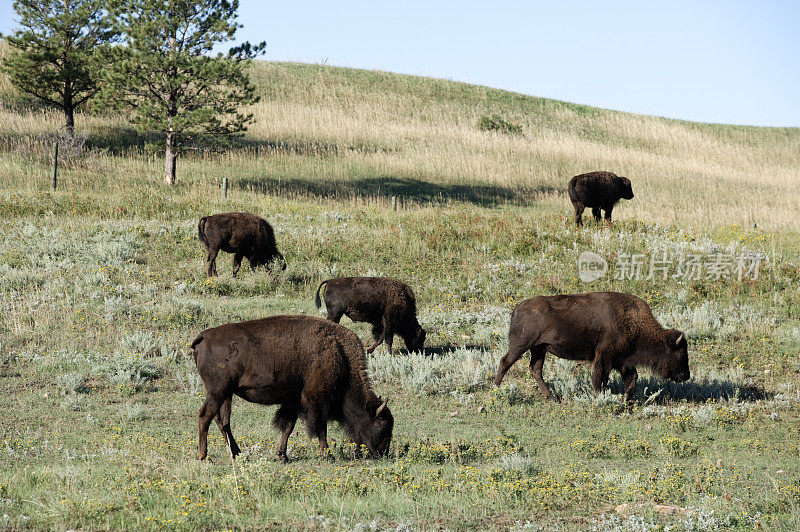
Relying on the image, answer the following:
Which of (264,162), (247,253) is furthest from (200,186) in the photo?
(247,253)

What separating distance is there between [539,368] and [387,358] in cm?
248

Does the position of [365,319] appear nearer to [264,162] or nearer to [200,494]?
[200,494]

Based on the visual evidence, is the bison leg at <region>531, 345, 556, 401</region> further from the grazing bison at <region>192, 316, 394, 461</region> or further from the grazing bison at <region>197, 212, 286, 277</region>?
the grazing bison at <region>197, 212, 286, 277</region>

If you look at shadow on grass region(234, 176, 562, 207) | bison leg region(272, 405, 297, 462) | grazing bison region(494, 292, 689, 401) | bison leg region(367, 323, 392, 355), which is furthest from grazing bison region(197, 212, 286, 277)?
shadow on grass region(234, 176, 562, 207)

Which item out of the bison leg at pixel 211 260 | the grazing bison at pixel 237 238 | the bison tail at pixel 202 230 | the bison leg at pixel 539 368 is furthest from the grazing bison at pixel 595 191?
the bison leg at pixel 539 368

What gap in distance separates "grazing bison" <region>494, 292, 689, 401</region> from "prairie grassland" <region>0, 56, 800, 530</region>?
0.48 meters

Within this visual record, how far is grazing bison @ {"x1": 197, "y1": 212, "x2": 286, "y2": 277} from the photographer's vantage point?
1705cm

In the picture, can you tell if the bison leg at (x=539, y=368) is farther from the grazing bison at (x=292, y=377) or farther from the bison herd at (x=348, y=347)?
the grazing bison at (x=292, y=377)

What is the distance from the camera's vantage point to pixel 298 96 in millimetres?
50281

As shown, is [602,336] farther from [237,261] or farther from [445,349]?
[237,261]

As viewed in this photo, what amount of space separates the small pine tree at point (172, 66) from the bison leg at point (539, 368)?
1764cm

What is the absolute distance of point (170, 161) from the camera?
91.2 feet

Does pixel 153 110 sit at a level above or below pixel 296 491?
above

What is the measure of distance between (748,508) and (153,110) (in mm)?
23936
